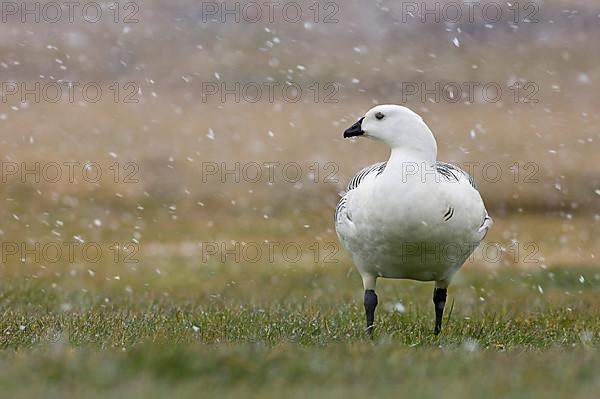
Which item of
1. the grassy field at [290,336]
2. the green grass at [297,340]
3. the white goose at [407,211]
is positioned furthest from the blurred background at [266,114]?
the white goose at [407,211]

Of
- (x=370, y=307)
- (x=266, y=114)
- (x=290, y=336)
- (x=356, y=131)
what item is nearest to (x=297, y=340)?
(x=290, y=336)

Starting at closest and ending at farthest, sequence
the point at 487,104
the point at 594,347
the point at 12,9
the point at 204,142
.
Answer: the point at 594,347 → the point at 204,142 → the point at 487,104 → the point at 12,9

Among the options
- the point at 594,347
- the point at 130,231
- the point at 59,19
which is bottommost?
the point at 59,19

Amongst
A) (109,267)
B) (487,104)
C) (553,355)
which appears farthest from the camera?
(487,104)

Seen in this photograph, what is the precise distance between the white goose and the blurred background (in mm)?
9027

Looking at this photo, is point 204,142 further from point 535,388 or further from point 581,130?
point 535,388

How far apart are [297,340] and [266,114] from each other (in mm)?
26567

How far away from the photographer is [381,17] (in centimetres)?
4988

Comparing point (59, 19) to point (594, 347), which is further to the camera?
point (59, 19)

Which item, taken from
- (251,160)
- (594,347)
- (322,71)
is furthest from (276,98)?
(594,347)

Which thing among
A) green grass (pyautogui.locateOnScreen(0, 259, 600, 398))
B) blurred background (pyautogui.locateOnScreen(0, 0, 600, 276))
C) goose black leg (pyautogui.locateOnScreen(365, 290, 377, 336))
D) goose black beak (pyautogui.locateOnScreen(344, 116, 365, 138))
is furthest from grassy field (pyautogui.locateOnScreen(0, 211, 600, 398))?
blurred background (pyautogui.locateOnScreen(0, 0, 600, 276))

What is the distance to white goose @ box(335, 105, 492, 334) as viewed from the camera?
7938mm

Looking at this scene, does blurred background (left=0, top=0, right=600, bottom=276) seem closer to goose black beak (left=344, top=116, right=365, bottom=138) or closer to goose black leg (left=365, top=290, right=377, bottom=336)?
goose black leg (left=365, top=290, right=377, bottom=336)

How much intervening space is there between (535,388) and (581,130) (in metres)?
26.9
